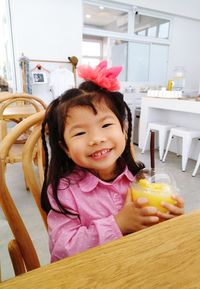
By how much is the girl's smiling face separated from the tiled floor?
41.6 inches

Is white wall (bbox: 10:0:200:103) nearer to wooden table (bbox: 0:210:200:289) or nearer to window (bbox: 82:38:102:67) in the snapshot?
window (bbox: 82:38:102:67)

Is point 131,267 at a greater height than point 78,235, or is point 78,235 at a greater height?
point 131,267

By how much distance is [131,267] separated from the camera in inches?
15.3

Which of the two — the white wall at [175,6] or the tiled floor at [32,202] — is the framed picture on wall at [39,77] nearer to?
the tiled floor at [32,202]

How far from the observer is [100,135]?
Result: 2.27 ft

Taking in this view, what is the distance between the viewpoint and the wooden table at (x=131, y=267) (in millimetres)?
358

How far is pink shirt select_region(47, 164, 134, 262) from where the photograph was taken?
2.10ft

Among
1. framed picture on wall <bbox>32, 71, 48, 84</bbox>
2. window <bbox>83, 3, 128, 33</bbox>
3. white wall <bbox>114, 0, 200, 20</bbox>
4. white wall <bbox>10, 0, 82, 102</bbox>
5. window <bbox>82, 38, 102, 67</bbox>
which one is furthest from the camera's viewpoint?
white wall <bbox>114, 0, 200, 20</bbox>

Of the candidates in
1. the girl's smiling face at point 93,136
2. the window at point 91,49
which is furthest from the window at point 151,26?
the girl's smiling face at point 93,136

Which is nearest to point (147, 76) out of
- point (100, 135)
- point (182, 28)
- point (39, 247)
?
point (182, 28)

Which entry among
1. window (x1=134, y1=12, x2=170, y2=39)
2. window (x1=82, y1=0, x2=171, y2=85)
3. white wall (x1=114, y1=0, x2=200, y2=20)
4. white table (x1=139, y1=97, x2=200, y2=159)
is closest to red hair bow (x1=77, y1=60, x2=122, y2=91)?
white table (x1=139, y1=97, x2=200, y2=159)

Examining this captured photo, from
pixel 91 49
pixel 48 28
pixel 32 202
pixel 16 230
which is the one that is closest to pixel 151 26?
pixel 91 49

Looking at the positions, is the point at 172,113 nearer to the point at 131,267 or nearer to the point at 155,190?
the point at 155,190

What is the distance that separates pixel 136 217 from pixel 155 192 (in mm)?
84
